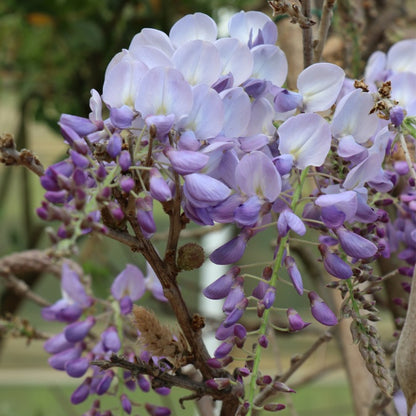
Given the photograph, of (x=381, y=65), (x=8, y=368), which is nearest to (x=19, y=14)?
(x=381, y=65)

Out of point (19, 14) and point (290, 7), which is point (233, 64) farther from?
point (19, 14)

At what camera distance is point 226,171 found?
245 millimetres

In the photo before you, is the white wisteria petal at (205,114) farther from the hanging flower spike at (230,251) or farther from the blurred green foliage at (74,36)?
the blurred green foliage at (74,36)

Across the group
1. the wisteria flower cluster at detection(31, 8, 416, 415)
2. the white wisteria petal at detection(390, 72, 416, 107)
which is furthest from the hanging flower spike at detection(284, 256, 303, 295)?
the white wisteria petal at detection(390, 72, 416, 107)

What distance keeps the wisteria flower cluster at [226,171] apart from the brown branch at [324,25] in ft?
0.15

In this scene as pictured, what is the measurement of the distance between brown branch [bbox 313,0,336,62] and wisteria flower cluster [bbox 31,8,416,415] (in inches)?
1.8

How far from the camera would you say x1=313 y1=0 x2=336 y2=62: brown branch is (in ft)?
1.03

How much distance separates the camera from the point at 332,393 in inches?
65.2

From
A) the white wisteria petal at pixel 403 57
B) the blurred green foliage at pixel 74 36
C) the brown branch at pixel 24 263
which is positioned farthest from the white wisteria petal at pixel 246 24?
the blurred green foliage at pixel 74 36

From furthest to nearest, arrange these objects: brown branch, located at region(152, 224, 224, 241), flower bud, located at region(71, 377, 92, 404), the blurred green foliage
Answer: the blurred green foliage → brown branch, located at region(152, 224, 224, 241) → flower bud, located at region(71, 377, 92, 404)

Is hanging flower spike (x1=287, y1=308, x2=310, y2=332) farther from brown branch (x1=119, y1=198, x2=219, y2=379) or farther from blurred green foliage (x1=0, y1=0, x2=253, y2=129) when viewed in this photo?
blurred green foliage (x1=0, y1=0, x2=253, y2=129)

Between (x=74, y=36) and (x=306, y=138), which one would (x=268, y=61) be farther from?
(x=74, y=36)

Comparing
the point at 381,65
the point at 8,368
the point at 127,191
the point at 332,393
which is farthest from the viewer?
the point at 8,368

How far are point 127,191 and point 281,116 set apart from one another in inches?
3.3
